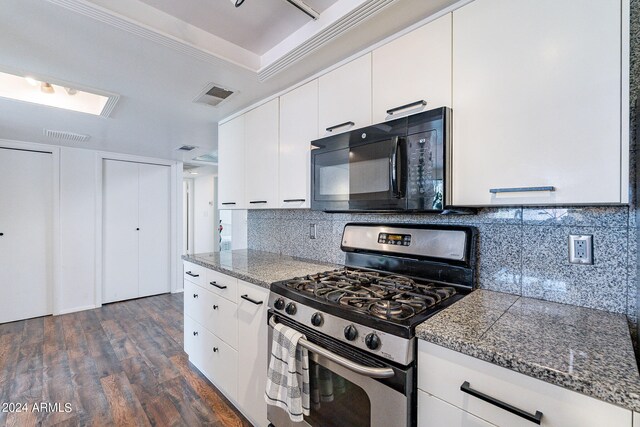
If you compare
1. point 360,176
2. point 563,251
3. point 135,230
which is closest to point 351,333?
point 360,176

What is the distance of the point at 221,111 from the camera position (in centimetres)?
253

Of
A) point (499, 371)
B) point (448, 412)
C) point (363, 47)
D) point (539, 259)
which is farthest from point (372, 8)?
point (448, 412)

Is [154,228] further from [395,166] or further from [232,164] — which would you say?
[395,166]

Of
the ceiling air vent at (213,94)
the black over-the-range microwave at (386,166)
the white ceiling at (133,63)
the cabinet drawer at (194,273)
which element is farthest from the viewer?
the cabinet drawer at (194,273)

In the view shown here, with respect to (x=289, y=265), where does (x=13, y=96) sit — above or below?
above

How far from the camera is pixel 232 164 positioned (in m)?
2.57

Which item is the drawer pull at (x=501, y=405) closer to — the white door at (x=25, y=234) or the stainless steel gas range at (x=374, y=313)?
the stainless steel gas range at (x=374, y=313)

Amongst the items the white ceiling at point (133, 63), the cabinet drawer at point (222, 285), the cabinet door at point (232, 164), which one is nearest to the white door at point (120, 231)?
the white ceiling at point (133, 63)

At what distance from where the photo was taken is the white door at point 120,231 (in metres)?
4.15

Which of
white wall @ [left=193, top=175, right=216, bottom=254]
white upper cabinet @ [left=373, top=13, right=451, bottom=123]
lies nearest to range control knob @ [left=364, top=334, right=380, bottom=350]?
white upper cabinet @ [left=373, top=13, right=451, bottom=123]

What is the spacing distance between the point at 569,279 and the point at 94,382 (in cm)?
312

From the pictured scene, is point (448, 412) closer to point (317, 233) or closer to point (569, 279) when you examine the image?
point (569, 279)

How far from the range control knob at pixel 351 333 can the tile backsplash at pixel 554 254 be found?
72cm

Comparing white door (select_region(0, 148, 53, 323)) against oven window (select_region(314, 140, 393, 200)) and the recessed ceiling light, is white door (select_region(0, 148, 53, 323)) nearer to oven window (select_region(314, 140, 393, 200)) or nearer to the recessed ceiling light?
the recessed ceiling light
